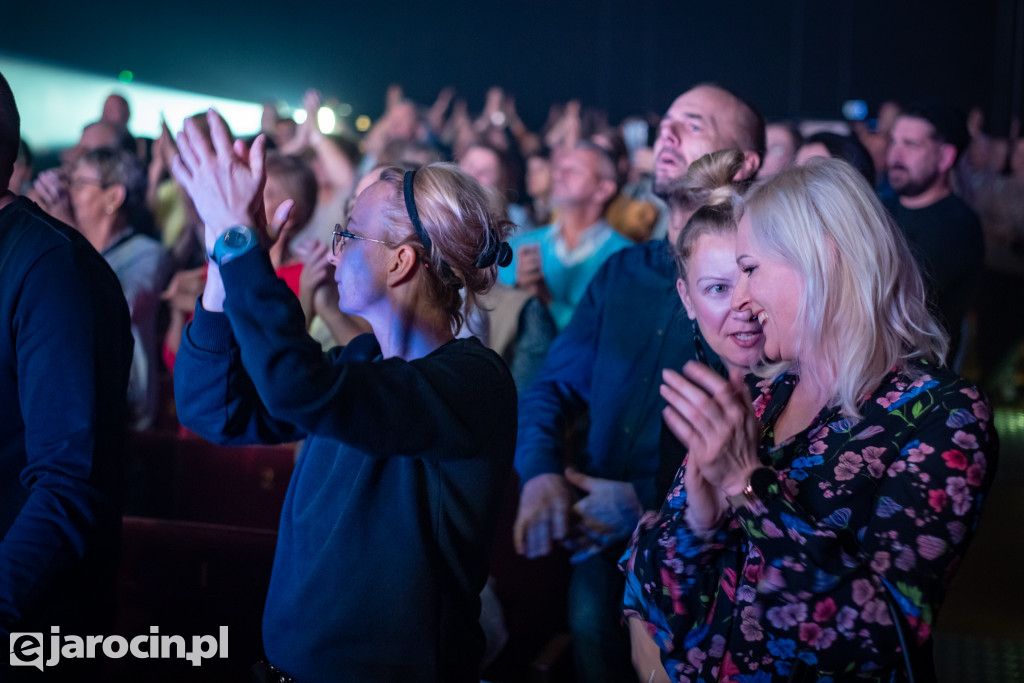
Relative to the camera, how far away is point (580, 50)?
920cm

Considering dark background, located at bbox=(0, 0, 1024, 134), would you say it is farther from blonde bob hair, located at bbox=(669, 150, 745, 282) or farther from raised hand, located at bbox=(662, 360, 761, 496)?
raised hand, located at bbox=(662, 360, 761, 496)

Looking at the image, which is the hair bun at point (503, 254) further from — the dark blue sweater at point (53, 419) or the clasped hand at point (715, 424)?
the dark blue sweater at point (53, 419)

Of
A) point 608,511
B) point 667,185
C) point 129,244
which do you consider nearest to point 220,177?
point 608,511

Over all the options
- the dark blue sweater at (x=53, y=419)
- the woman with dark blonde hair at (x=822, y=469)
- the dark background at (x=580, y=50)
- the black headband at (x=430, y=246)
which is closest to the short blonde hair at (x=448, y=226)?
the black headband at (x=430, y=246)

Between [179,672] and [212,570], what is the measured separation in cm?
24

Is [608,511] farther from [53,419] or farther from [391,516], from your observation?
[53,419]

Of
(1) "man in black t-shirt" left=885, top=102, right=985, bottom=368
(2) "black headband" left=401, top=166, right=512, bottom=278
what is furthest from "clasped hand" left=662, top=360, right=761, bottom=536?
(1) "man in black t-shirt" left=885, top=102, right=985, bottom=368

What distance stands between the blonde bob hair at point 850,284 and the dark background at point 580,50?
7.70 m

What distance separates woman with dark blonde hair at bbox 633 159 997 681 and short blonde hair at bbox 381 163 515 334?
0.36 meters

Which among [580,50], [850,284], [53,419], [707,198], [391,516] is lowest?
[391,516]

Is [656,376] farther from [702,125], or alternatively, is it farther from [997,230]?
[997,230]

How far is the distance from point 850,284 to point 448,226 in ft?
1.89

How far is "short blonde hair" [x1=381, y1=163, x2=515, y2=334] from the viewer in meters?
1.24

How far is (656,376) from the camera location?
1952mm
